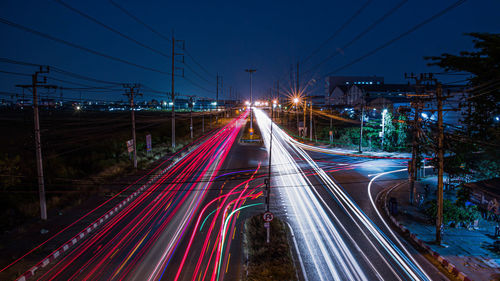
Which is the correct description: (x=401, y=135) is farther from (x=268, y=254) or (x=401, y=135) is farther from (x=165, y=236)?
(x=165, y=236)

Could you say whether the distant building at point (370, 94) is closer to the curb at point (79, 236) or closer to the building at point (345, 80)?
the building at point (345, 80)

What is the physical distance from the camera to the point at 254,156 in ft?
110

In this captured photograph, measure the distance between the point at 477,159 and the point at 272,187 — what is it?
41.8ft

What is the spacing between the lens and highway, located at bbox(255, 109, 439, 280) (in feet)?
33.0

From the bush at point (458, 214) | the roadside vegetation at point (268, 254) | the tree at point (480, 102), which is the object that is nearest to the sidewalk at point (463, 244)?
the bush at point (458, 214)

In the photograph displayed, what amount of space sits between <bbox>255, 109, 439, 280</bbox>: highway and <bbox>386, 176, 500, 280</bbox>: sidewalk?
4.01 ft

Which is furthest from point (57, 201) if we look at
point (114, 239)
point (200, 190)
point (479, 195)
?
point (479, 195)

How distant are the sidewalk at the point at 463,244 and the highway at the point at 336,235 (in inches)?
48.1

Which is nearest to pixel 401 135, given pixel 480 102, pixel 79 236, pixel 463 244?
pixel 480 102

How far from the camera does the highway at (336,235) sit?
1006 centimetres

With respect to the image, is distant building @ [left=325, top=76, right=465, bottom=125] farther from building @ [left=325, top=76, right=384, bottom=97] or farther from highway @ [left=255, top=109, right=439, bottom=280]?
highway @ [left=255, top=109, right=439, bottom=280]

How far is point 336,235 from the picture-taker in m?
13.0

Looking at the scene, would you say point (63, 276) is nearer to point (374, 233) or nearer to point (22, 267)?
point (22, 267)

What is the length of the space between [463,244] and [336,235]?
5.33 metres
